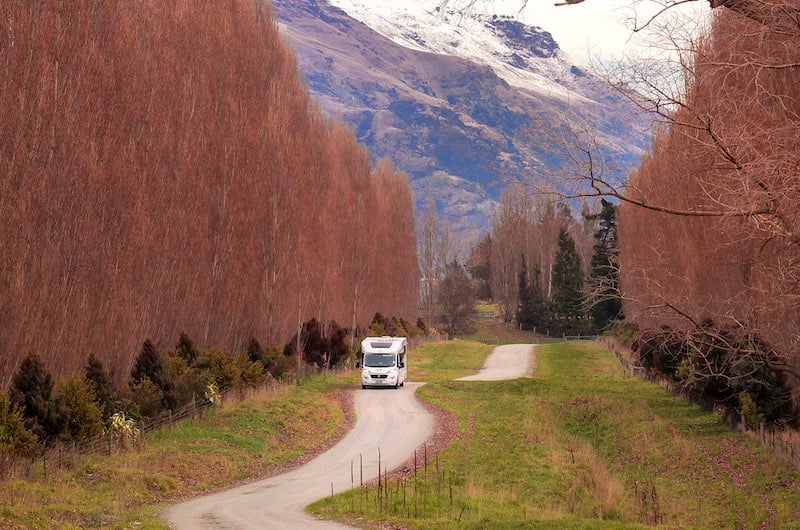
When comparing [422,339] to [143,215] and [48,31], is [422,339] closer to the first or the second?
[143,215]

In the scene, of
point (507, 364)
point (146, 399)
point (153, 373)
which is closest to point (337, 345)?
point (507, 364)

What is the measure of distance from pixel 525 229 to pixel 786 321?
261 ft

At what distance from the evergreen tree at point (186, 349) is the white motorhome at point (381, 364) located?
36.8 feet

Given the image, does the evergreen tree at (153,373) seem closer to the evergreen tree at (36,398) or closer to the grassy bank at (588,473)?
the evergreen tree at (36,398)

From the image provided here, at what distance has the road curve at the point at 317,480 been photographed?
14.5m

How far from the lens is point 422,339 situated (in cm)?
7006

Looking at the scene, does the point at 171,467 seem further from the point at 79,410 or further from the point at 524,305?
the point at 524,305

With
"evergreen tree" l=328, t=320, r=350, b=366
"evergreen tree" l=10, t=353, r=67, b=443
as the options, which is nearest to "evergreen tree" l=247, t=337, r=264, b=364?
"evergreen tree" l=328, t=320, r=350, b=366

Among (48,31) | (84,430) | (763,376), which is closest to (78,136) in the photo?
(48,31)

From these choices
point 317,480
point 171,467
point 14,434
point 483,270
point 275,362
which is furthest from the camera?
point 483,270

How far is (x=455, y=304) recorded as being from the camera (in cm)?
8825

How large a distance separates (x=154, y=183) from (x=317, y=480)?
35.4ft

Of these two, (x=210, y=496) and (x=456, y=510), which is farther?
(x=210, y=496)

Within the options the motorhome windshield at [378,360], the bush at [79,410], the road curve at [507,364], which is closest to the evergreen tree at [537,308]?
the road curve at [507,364]
